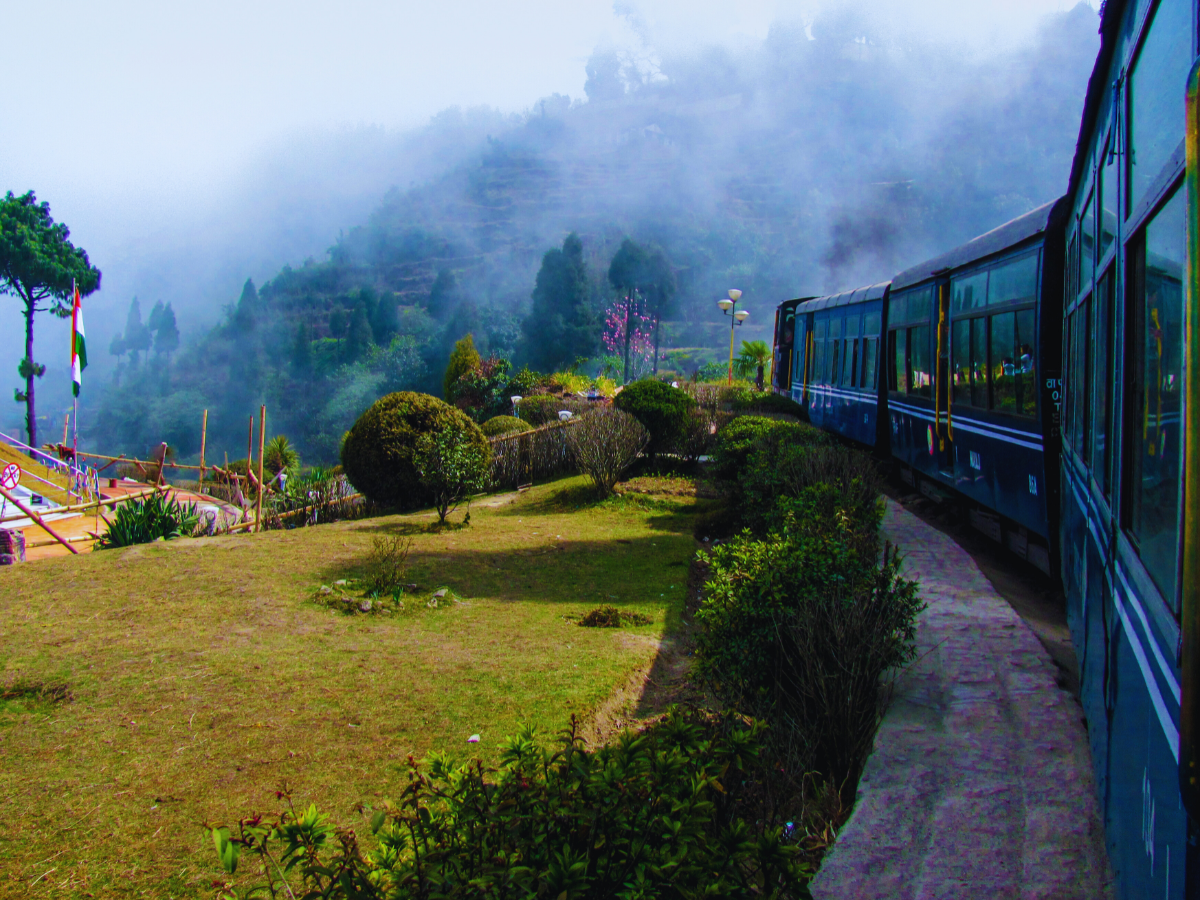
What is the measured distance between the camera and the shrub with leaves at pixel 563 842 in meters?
1.69

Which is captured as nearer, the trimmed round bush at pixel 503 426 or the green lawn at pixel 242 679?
the green lawn at pixel 242 679

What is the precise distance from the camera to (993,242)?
7191 millimetres

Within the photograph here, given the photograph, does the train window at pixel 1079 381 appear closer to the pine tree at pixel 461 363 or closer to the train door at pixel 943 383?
the train door at pixel 943 383

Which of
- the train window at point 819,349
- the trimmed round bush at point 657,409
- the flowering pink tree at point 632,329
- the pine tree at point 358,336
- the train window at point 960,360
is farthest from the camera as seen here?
the pine tree at point 358,336

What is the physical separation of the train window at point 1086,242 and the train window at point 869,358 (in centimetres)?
803

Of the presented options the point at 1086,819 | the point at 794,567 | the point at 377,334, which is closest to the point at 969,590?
the point at 794,567

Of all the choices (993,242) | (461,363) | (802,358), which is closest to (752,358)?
(461,363)

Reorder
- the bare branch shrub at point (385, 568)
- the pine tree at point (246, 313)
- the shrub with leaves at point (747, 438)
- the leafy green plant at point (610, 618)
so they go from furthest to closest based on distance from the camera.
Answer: the pine tree at point (246, 313), the shrub with leaves at point (747, 438), the bare branch shrub at point (385, 568), the leafy green plant at point (610, 618)

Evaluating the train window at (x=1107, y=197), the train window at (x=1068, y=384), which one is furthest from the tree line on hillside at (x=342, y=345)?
the train window at (x=1107, y=197)

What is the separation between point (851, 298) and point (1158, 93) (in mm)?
12765

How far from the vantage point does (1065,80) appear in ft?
439

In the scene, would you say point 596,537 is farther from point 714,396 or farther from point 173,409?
point 173,409

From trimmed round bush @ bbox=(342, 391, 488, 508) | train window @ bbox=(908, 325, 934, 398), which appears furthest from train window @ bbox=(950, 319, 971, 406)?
trimmed round bush @ bbox=(342, 391, 488, 508)

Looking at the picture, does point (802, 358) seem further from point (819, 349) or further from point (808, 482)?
point (808, 482)
